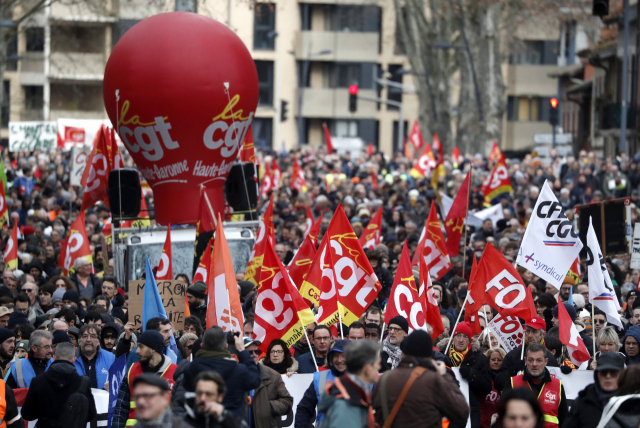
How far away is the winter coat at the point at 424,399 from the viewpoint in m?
6.18

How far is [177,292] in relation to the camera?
400 inches

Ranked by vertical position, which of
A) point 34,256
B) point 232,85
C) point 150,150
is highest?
point 232,85

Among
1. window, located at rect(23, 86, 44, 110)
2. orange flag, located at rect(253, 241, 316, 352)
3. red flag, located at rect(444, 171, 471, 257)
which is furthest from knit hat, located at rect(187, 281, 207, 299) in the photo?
window, located at rect(23, 86, 44, 110)

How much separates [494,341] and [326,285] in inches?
64.7

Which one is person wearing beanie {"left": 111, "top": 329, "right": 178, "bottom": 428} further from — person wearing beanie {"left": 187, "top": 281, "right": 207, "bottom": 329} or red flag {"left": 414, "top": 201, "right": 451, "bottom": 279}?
red flag {"left": 414, "top": 201, "right": 451, "bottom": 279}

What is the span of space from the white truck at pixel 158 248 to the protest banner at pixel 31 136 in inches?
653

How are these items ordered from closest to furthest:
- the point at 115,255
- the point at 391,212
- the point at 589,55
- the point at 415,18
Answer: the point at 115,255 → the point at 391,212 → the point at 415,18 → the point at 589,55

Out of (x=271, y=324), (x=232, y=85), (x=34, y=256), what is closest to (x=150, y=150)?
(x=232, y=85)

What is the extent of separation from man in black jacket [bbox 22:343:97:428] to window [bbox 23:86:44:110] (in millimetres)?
53054

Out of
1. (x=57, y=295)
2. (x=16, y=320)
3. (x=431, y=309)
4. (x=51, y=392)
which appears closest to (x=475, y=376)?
(x=431, y=309)

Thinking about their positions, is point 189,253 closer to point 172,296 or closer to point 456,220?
point 456,220

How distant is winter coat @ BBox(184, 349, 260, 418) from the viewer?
265 inches

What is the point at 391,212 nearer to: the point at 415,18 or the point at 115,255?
the point at 115,255

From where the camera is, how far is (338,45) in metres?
62.8
